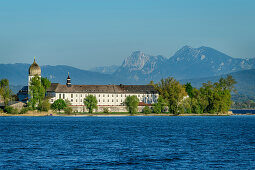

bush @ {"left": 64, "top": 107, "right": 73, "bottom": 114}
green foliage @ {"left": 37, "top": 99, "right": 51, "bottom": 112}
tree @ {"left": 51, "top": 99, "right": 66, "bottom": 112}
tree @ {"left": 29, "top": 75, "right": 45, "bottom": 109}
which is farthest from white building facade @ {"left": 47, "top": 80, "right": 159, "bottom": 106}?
tree @ {"left": 29, "top": 75, "right": 45, "bottom": 109}

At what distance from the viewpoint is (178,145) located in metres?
56.5

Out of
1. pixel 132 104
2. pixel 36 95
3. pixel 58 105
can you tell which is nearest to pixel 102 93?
pixel 132 104

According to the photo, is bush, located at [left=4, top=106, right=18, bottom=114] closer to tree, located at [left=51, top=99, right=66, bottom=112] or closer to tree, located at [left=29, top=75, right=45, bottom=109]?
tree, located at [left=29, top=75, right=45, bottom=109]

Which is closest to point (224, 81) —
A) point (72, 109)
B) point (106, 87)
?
point (106, 87)

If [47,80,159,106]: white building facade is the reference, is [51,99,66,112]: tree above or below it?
below

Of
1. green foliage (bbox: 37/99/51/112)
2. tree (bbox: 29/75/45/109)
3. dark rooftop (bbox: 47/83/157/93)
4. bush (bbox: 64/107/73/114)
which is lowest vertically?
bush (bbox: 64/107/73/114)

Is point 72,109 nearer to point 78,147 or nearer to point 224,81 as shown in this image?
point 224,81

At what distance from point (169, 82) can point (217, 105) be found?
1879 cm

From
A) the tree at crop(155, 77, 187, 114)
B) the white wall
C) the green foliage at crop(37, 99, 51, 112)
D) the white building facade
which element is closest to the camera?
the green foliage at crop(37, 99, 51, 112)

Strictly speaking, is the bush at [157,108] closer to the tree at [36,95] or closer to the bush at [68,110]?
the bush at [68,110]

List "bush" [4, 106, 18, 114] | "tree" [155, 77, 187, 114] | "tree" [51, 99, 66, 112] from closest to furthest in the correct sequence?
"bush" [4, 106, 18, 114]
"tree" [51, 99, 66, 112]
"tree" [155, 77, 187, 114]

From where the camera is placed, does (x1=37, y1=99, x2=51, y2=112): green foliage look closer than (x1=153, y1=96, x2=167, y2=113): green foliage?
Yes

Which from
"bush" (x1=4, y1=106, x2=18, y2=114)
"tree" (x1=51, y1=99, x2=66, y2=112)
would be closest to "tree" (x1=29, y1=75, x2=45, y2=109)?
"bush" (x1=4, y1=106, x2=18, y2=114)

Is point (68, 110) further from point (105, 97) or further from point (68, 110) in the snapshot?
point (105, 97)
